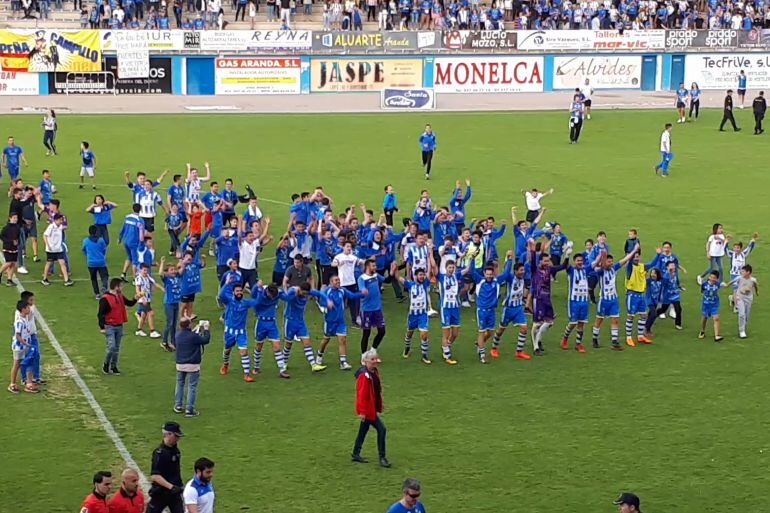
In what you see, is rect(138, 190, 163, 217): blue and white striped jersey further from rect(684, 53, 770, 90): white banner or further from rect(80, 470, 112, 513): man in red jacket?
rect(684, 53, 770, 90): white banner

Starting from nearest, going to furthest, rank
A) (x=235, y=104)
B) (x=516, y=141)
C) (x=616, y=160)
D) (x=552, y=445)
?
(x=552, y=445)
(x=616, y=160)
(x=516, y=141)
(x=235, y=104)

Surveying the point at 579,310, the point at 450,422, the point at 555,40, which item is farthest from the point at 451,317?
the point at 555,40

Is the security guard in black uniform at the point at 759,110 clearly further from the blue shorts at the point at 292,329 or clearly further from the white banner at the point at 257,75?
the blue shorts at the point at 292,329

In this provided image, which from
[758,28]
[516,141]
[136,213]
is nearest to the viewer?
[136,213]

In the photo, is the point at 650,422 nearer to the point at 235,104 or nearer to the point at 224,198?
the point at 224,198

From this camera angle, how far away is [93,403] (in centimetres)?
1784

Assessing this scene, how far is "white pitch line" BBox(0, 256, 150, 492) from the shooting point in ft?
50.9

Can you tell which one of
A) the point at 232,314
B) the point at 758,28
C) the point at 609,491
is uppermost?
the point at 758,28

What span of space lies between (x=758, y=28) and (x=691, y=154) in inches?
938

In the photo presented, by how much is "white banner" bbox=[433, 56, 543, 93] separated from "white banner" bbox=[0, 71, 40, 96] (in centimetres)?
1898

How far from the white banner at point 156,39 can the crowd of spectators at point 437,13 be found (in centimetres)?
199

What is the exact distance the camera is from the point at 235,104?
57.0 m

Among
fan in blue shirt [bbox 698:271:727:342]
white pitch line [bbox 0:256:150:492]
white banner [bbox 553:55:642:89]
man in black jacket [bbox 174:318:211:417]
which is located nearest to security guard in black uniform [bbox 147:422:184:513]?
white pitch line [bbox 0:256:150:492]

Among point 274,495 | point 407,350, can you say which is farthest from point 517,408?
point 274,495
